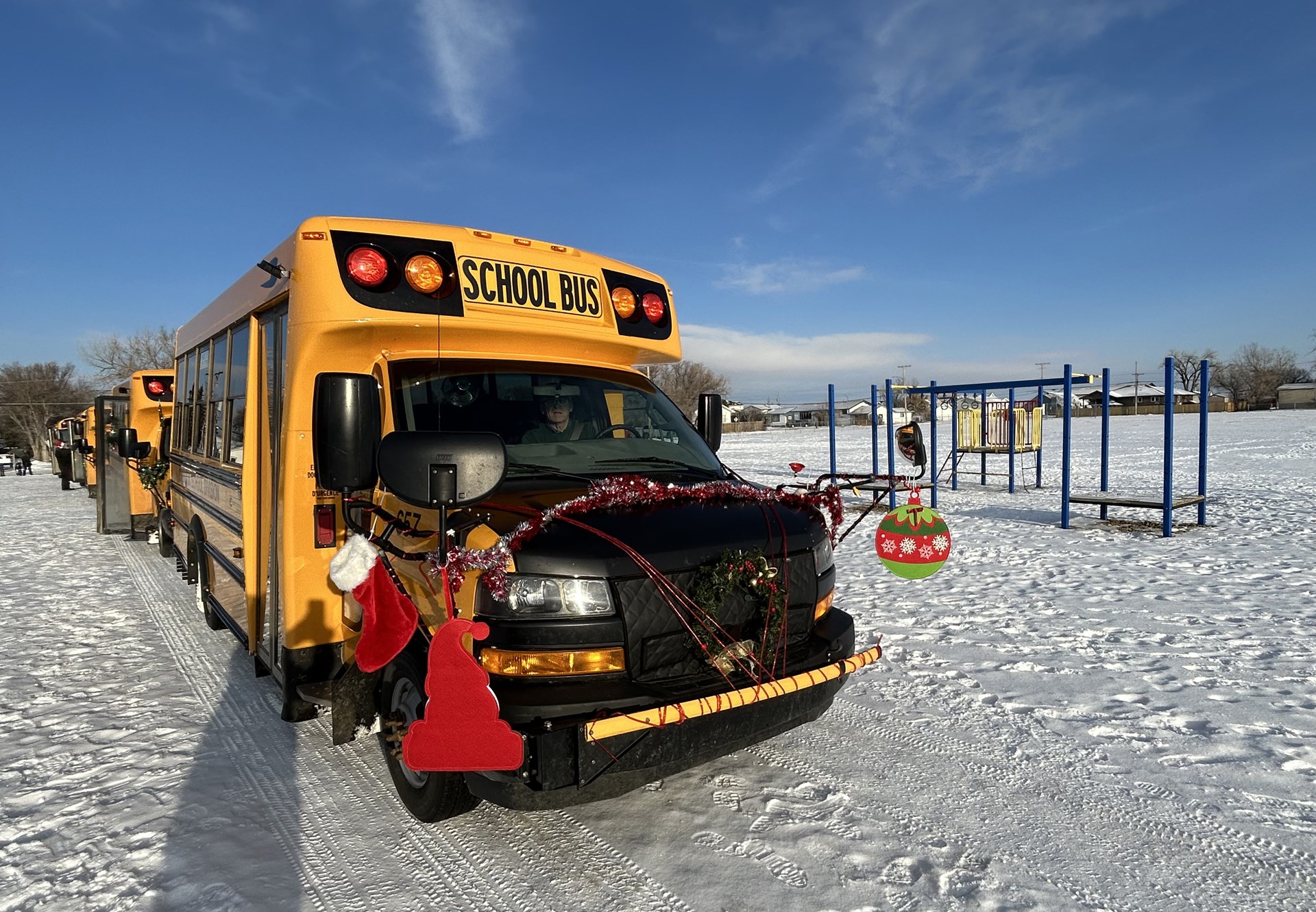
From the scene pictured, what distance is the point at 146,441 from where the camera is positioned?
1126 cm

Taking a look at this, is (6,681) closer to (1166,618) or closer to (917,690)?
(917,690)

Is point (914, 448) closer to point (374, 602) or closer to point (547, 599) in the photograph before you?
point (547, 599)

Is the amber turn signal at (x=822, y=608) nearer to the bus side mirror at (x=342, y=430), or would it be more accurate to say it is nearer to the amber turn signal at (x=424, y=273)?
the bus side mirror at (x=342, y=430)

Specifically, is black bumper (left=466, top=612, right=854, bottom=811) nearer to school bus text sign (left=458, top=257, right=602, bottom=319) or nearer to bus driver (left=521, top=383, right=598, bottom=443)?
bus driver (left=521, top=383, right=598, bottom=443)

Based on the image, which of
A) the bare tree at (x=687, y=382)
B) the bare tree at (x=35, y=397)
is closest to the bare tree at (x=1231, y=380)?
the bare tree at (x=687, y=382)

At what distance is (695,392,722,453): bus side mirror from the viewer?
5.37 meters

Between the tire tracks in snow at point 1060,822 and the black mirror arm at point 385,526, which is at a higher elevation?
the black mirror arm at point 385,526

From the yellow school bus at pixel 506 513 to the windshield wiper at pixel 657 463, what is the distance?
21 mm

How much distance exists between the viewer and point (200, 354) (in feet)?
21.0

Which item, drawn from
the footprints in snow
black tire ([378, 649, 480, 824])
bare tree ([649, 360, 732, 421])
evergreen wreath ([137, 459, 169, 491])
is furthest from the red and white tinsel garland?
bare tree ([649, 360, 732, 421])

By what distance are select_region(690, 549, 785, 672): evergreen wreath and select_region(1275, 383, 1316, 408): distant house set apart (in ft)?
330

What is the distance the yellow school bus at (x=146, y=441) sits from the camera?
9.05 m

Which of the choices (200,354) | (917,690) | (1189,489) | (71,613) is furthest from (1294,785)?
(1189,489)

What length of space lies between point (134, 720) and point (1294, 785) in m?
6.20
